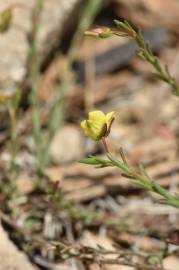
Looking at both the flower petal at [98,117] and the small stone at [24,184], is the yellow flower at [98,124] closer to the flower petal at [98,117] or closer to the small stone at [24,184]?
the flower petal at [98,117]

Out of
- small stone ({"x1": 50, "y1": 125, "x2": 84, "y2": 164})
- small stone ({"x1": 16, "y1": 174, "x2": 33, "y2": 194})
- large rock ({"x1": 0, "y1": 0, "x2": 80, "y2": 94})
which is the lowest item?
small stone ({"x1": 50, "y1": 125, "x2": 84, "y2": 164})

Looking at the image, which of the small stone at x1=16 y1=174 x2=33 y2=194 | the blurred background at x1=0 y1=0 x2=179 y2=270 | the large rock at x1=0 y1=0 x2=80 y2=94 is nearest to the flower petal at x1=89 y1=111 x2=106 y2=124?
the blurred background at x1=0 y1=0 x2=179 y2=270

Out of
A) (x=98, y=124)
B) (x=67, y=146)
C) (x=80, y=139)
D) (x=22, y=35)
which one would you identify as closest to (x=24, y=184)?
(x=67, y=146)

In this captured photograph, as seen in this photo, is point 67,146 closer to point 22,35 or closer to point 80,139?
point 80,139

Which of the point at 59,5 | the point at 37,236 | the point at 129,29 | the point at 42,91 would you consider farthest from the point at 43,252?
the point at 59,5

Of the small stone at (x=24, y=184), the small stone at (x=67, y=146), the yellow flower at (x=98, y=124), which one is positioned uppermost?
the yellow flower at (x=98, y=124)

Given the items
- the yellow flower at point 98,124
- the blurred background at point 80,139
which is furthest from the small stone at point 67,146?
the yellow flower at point 98,124

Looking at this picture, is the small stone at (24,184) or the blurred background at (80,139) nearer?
the blurred background at (80,139)

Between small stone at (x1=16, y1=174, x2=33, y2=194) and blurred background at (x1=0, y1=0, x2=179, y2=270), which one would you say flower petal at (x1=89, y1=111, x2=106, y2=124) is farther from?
small stone at (x1=16, y1=174, x2=33, y2=194)
